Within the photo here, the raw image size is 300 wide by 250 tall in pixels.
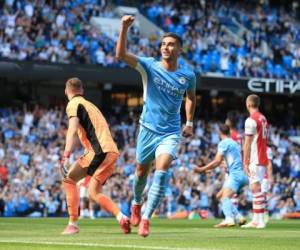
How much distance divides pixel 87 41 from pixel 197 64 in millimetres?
5564

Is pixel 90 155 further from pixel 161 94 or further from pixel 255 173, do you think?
pixel 255 173

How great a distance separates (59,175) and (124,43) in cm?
1965

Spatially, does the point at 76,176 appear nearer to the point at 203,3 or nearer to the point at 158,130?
the point at 158,130

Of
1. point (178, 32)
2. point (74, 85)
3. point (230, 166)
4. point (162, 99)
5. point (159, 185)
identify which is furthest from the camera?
point (178, 32)

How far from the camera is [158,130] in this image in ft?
40.9

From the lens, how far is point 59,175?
1220 inches

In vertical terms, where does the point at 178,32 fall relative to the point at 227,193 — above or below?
above

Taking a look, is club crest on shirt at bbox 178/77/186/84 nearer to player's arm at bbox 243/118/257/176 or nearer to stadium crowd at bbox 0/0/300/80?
player's arm at bbox 243/118/257/176

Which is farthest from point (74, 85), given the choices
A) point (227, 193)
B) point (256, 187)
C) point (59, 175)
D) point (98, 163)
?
point (59, 175)

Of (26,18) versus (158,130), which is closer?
(158,130)

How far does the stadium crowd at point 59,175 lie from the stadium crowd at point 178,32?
8.20 feet

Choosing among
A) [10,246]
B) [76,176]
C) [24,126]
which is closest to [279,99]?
[24,126]

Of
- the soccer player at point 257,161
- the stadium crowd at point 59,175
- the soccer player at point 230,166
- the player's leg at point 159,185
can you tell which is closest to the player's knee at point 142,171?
the player's leg at point 159,185

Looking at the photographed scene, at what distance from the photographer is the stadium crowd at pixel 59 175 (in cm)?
2933
